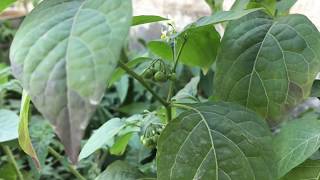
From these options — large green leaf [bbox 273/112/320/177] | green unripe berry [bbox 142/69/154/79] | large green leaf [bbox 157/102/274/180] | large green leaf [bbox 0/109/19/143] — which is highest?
green unripe berry [bbox 142/69/154/79]

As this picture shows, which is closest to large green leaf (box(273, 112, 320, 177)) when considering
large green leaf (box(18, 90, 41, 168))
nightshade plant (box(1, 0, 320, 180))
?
nightshade plant (box(1, 0, 320, 180))

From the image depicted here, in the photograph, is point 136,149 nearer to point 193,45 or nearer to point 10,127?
point 10,127

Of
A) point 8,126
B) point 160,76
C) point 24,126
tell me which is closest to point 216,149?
point 160,76

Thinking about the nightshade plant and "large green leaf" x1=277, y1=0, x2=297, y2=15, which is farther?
"large green leaf" x1=277, y1=0, x2=297, y2=15

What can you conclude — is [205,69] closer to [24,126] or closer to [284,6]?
[284,6]

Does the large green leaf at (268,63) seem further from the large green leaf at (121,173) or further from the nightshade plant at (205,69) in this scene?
the large green leaf at (121,173)

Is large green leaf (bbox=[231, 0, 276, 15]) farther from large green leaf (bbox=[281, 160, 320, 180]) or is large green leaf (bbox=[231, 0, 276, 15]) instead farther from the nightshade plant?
large green leaf (bbox=[281, 160, 320, 180])

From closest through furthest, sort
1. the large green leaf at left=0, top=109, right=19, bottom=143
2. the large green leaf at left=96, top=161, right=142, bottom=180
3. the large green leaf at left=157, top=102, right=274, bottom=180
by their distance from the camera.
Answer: the large green leaf at left=157, top=102, right=274, bottom=180 → the large green leaf at left=96, top=161, right=142, bottom=180 → the large green leaf at left=0, top=109, right=19, bottom=143
